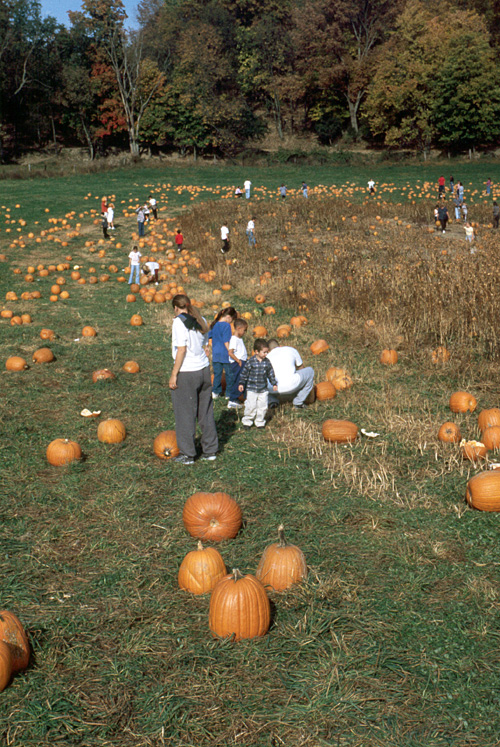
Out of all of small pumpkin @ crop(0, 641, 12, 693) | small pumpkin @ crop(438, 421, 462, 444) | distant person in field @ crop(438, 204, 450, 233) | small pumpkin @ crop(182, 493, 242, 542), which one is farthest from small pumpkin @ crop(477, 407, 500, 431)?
distant person in field @ crop(438, 204, 450, 233)

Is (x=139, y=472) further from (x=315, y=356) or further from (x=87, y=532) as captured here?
(x=315, y=356)

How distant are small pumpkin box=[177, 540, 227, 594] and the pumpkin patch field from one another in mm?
15

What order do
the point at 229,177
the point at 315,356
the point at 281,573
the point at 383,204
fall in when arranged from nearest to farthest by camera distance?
the point at 281,573 → the point at 315,356 → the point at 383,204 → the point at 229,177

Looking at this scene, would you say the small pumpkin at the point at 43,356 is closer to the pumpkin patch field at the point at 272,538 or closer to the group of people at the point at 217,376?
the pumpkin patch field at the point at 272,538

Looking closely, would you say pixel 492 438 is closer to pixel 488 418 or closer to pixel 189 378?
pixel 488 418

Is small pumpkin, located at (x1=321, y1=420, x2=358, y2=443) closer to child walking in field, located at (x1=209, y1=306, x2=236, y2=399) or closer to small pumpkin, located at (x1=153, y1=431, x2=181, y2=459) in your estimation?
small pumpkin, located at (x1=153, y1=431, x2=181, y2=459)

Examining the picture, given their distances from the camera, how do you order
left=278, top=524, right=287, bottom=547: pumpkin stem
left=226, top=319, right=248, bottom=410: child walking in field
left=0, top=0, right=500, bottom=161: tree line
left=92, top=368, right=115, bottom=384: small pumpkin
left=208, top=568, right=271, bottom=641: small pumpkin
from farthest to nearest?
left=0, top=0, right=500, bottom=161: tree line → left=92, top=368, right=115, bottom=384: small pumpkin → left=226, top=319, right=248, bottom=410: child walking in field → left=278, top=524, right=287, bottom=547: pumpkin stem → left=208, top=568, right=271, bottom=641: small pumpkin

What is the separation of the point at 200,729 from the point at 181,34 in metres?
78.7

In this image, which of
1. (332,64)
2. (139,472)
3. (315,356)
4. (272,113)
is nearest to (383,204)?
(315,356)

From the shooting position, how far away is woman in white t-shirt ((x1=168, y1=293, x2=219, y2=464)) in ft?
21.5

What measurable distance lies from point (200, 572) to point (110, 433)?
3232mm

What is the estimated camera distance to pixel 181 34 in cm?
7062

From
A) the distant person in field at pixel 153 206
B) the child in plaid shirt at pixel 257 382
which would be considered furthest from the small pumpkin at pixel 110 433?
the distant person in field at pixel 153 206

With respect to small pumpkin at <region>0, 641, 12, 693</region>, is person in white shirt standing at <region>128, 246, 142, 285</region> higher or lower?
lower
